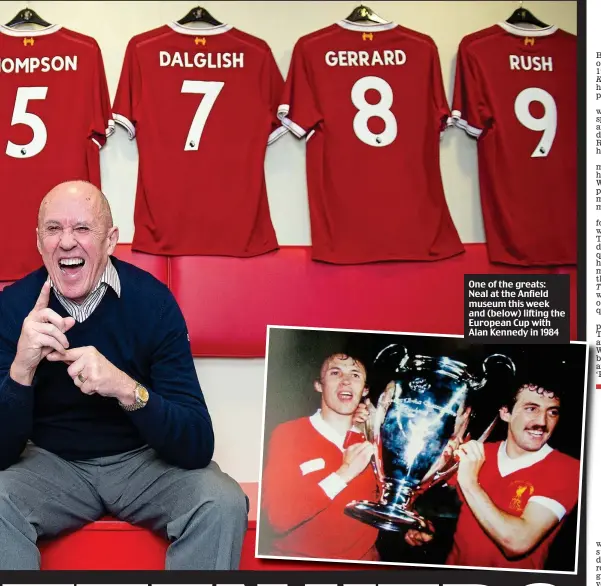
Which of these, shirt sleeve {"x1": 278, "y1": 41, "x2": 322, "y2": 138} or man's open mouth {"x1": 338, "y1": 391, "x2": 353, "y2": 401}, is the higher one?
shirt sleeve {"x1": 278, "y1": 41, "x2": 322, "y2": 138}

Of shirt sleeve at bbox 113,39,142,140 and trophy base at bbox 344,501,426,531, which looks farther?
shirt sleeve at bbox 113,39,142,140

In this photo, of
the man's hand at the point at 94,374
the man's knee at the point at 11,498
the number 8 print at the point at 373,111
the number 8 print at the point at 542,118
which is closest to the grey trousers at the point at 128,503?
the man's knee at the point at 11,498

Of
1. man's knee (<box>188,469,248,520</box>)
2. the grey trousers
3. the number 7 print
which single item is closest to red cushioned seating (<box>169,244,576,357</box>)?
the number 7 print

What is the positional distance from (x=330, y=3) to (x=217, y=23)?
397 mm

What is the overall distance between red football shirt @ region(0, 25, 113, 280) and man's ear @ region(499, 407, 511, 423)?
139 cm

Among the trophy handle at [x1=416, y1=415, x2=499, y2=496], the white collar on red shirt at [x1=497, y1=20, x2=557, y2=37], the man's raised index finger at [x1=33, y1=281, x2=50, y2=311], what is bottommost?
the trophy handle at [x1=416, y1=415, x2=499, y2=496]

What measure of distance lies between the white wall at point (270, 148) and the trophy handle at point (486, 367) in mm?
807

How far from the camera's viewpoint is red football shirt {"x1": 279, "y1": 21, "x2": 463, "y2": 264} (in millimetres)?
2570

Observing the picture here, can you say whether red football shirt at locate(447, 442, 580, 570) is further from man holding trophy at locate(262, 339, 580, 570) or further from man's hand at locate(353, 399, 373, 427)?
man's hand at locate(353, 399, 373, 427)

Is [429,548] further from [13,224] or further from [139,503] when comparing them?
[13,224]

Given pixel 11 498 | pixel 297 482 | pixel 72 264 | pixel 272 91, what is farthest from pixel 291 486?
pixel 272 91

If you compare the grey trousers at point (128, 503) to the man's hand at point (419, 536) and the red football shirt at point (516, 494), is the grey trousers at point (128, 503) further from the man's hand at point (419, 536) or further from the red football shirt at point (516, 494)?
the red football shirt at point (516, 494)

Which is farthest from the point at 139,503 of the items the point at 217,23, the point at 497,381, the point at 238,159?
the point at 217,23

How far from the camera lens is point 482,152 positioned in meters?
2.69
